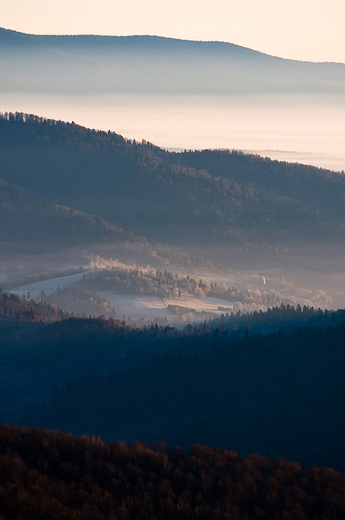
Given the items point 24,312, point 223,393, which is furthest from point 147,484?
point 24,312

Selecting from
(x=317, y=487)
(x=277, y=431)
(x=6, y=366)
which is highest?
(x=317, y=487)

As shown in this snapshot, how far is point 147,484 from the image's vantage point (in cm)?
3850

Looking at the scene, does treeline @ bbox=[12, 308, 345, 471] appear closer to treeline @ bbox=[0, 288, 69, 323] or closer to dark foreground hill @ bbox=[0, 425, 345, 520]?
dark foreground hill @ bbox=[0, 425, 345, 520]

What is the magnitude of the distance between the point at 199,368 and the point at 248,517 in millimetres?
56733

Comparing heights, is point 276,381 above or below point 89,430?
above

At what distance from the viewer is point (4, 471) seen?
36.2 metres

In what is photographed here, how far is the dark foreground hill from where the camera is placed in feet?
113

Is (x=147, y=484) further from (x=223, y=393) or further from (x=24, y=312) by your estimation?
(x=24, y=312)

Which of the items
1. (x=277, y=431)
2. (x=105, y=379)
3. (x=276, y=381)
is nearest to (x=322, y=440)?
(x=277, y=431)

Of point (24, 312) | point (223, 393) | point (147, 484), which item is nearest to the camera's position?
point (147, 484)

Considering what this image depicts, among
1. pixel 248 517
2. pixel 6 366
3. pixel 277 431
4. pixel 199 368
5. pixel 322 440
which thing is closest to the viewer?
pixel 248 517

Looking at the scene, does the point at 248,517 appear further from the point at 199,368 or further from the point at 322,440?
the point at 199,368

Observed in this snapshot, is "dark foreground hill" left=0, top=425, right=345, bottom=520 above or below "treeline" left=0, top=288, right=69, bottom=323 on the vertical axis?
above

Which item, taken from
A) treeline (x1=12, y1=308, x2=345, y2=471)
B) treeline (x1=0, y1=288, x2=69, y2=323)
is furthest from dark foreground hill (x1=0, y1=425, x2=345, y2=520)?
treeline (x1=0, y1=288, x2=69, y2=323)
